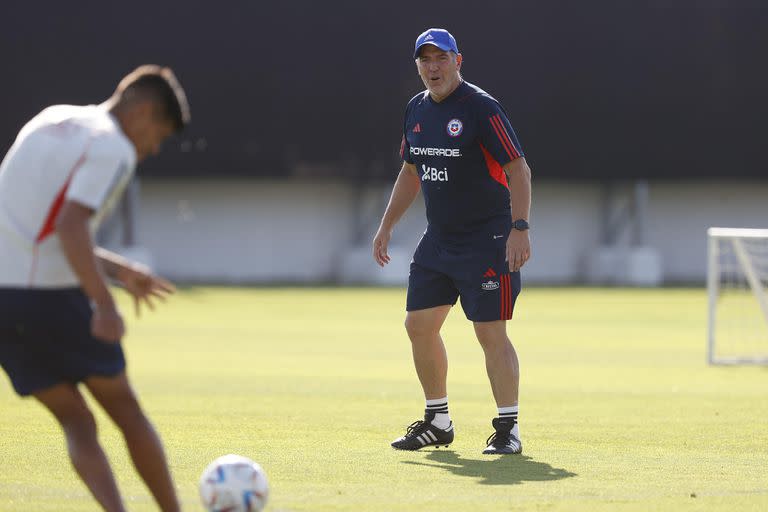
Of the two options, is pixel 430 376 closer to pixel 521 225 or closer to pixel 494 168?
pixel 521 225

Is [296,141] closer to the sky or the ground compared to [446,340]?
closer to the sky

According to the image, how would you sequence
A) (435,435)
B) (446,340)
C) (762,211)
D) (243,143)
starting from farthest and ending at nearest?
(762,211) → (243,143) → (446,340) → (435,435)

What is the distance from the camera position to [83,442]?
5.61m

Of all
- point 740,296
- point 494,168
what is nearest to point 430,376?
point 494,168

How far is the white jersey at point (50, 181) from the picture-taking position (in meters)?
5.14

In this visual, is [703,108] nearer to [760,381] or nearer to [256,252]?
[256,252]

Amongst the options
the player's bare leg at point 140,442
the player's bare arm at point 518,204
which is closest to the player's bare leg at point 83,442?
the player's bare leg at point 140,442

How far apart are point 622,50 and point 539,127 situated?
292cm

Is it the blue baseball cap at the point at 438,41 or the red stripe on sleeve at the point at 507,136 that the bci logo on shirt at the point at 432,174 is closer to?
the red stripe on sleeve at the point at 507,136

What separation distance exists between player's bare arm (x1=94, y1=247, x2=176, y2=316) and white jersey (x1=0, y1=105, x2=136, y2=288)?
230mm

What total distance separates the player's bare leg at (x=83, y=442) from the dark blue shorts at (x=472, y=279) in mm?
3233

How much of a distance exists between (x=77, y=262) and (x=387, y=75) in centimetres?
2968

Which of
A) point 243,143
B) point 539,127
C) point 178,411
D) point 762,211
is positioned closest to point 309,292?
point 243,143

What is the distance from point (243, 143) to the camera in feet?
112
